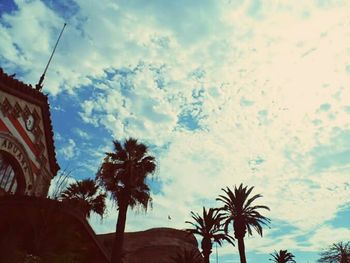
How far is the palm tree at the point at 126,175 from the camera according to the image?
25.9 m

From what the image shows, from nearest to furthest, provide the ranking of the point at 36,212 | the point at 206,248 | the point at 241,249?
the point at 36,212 → the point at 241,249 → the point at 206,248

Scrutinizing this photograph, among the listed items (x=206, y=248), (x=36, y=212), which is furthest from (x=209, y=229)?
(x=36, y=212)

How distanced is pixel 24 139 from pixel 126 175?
26.3 feet

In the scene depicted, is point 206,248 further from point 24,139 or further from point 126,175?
point 24,139

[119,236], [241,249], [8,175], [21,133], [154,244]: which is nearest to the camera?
[8,175]

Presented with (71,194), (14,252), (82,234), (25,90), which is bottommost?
(14,252)

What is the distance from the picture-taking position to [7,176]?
68.9ft

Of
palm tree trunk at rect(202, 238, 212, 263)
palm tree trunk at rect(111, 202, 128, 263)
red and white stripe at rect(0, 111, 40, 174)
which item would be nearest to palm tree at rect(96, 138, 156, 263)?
palm tree trunk at rect(111, 202, 128, 263)

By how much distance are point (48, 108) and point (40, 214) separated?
1088cm

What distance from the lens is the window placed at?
20438 mm

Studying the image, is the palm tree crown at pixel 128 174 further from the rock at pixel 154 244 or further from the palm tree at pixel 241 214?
the rock at pixel 154 244

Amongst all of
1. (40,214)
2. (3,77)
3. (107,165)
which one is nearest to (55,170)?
(107,165)

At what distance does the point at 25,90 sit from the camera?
857 inches

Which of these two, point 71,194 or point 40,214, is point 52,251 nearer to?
point 40,214
